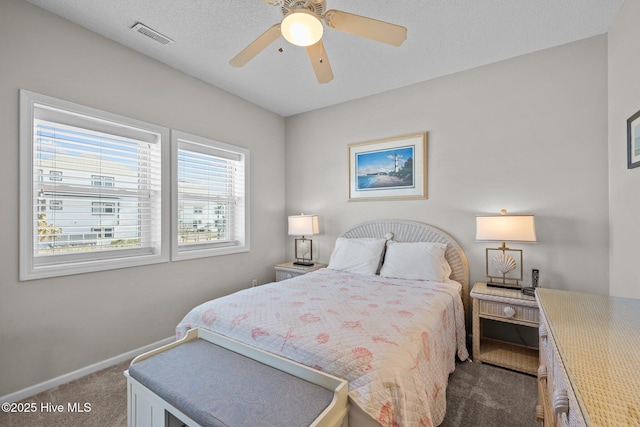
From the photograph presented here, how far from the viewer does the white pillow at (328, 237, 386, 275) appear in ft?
9.71

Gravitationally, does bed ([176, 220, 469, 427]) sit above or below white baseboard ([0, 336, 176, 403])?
above

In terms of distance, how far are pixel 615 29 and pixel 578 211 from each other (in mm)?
1412

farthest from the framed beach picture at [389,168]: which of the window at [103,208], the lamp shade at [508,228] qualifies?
the window at [103,208]

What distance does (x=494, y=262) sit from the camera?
2566 millimetres

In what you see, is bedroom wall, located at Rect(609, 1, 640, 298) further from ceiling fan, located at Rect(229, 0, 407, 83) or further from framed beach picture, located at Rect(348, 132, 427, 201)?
ceiling fan, located at Rect(229, 0, 407, 83)

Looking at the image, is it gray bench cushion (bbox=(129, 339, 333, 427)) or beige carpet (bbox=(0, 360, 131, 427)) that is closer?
gray bench cushion (bbox=(129, 339, 333, 427))

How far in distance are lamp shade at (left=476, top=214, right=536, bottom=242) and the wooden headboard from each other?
0.43m

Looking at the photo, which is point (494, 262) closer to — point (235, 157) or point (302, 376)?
point (302, 376)

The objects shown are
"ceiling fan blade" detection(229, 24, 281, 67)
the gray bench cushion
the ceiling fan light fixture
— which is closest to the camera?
the gray bench cushion

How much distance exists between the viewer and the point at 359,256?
3.04 m

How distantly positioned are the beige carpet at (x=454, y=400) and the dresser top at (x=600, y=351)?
913mm

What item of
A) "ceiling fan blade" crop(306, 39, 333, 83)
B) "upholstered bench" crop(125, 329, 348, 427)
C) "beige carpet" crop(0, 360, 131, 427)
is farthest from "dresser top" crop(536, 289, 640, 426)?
"beige carpet" crop(0, 360, 131, 427)

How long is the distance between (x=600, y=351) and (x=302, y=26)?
179 cm

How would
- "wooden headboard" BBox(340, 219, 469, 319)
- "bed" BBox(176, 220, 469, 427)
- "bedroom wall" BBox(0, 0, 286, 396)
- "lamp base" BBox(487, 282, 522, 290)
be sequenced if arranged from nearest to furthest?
"bed" BBox(176, 220, 469, 427)
"bedroom wall" BBox(0, 0, 286, 396)
"lamp base" BBox(487, 282, 522, 290)
"wooden headboard" BBox(340, 219, 469, 319)
